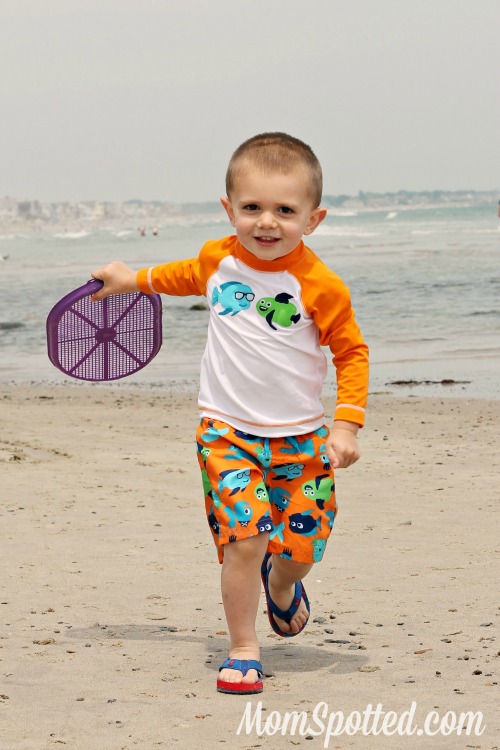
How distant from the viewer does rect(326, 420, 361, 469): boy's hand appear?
365 centimetres

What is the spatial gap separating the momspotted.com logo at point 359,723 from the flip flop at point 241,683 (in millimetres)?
159

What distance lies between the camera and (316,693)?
3.65 m

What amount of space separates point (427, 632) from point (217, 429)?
1194 mm

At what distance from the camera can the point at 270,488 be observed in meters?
3.83

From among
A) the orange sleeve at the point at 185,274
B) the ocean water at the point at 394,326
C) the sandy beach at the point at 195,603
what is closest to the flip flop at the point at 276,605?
the sandy beach at the point at 195,603

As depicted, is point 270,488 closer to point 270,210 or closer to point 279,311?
point 279,311

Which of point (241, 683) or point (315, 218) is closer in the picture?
point (241, 683)

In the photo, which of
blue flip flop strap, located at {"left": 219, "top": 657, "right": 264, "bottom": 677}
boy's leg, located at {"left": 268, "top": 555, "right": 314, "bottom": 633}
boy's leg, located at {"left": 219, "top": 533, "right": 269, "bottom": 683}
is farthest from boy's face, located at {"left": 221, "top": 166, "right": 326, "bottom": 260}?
blue flip flop strap, located at {"left": 219, "top": 657, "right": 264, "bottom": 677}

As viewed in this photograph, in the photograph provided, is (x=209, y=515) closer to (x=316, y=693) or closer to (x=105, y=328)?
(x=316, y=693)

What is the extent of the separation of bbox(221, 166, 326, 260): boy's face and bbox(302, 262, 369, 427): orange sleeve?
0.45 feet

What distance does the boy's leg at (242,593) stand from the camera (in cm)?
370

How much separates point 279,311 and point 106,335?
3.10 ft

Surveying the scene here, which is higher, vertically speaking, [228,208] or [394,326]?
[228,208]

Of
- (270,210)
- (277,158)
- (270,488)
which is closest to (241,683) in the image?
(270,488)
